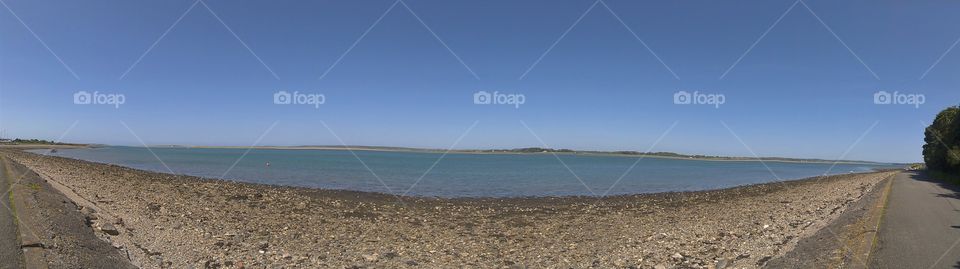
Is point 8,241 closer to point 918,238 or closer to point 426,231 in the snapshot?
point 426,231

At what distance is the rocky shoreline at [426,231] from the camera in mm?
9547

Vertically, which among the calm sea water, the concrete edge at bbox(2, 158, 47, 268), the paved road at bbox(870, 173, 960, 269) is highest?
the calm sea water

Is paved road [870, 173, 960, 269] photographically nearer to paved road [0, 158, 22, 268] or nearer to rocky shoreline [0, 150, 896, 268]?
rocky shoreline [0, 150, 896, 268]

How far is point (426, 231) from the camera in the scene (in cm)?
1353

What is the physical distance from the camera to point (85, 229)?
10.3 m

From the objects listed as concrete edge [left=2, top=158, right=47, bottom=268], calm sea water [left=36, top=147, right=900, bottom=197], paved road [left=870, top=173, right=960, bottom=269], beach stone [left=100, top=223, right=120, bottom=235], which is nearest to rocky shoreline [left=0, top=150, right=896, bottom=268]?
beach stone [left=100, top=223, right=120, bottom=235]

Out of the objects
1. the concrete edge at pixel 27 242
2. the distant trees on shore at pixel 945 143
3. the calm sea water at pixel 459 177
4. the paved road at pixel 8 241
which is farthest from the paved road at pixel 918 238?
the distant trees on shore at pixel 945 143

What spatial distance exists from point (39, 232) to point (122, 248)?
128 centimetres

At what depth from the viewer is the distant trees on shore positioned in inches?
1307

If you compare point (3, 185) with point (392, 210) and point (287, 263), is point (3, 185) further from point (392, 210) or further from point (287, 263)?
point (287, 263)

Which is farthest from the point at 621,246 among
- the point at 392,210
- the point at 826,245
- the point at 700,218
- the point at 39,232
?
the point at 39,232

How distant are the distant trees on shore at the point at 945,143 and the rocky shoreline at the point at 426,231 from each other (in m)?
20.3

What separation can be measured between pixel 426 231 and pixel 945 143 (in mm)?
41557

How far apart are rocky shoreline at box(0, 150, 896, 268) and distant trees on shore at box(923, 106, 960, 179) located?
20.3m
